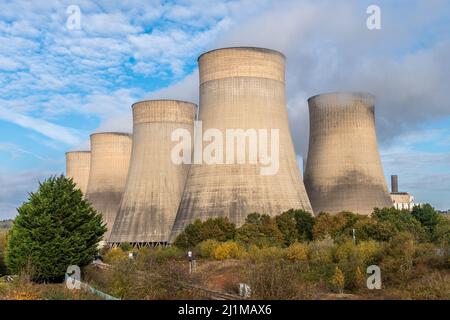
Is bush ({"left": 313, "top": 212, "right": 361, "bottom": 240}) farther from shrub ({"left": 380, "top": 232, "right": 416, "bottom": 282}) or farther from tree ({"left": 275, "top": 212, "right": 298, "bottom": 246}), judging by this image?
shrub ({"left": 380, "top": 232, "right": 416, "bottom": 282})

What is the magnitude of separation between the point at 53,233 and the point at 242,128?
10.6m

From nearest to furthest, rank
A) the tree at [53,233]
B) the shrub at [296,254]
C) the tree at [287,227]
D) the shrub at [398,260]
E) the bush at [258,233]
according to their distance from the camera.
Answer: the shrub at [398,260]
the tree at [53,233]
the shrub at [296,254]
the bush at [258,233]
the tree at [287,227]

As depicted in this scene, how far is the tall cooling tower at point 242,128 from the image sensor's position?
24.9m

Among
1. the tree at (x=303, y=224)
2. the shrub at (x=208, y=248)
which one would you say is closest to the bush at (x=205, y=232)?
the shrub at (x=208, y=248)

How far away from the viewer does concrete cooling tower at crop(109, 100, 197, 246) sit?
31.5 meters

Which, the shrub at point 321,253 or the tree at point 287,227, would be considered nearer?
the shrub at point 321,253

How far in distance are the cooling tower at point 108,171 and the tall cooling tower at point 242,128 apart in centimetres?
1333

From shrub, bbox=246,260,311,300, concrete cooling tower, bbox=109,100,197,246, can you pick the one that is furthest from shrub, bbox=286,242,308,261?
concrete cooling tower, bbox=109,100,197,246

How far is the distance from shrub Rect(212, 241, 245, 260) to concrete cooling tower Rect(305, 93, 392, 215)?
12254 mm

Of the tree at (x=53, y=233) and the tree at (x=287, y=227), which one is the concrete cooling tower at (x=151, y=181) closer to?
the tree at (x=287, y=227)

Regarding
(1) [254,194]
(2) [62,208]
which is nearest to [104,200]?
(1) [254,194]

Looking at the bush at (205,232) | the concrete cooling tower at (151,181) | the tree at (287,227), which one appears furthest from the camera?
the concrete cooling tower at (151,181)

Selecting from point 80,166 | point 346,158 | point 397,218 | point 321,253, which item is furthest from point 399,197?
point 321,253
